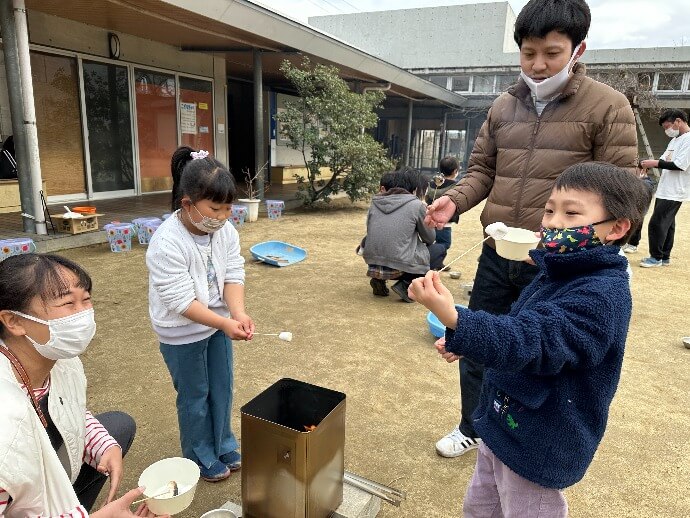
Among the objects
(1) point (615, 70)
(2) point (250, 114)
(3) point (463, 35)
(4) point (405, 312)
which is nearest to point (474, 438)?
(4) point (405, 312)

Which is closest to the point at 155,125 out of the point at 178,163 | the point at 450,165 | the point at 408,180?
the point at 450,165

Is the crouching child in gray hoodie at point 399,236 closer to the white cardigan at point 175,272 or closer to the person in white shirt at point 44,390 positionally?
the white cardigan at point 175,272

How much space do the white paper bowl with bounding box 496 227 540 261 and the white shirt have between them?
544 centimetres

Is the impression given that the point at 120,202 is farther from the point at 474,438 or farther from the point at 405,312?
the point at 474,438

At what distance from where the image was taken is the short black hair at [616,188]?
1.27 metres

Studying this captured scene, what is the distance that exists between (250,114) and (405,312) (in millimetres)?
12520

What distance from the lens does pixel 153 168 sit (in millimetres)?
10109

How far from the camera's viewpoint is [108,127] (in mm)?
8969

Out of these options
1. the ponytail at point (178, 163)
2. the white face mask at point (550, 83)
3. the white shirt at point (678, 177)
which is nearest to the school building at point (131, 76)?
the ponytail at point (178, 163)

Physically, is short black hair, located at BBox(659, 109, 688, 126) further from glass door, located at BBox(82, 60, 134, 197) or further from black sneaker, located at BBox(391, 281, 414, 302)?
glass door, located at BBox(82, 60, 134, 197)

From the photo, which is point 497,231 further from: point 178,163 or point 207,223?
point 178,163

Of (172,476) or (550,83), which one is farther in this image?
(550,83)

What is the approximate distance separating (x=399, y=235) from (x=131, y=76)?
Answer: 7080 mm

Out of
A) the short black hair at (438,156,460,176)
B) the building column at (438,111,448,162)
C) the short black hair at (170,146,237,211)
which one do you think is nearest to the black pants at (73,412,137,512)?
the short black hair at (170,146,237,211)
